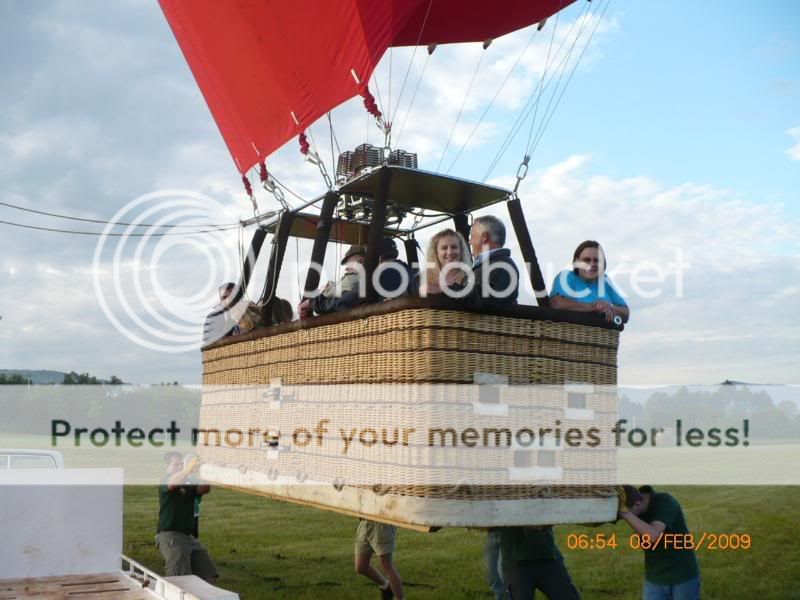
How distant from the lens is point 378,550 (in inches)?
326

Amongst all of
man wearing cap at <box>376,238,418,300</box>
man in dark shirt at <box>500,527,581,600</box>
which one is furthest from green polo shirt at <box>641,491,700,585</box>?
man wearing cap at <box>376,238,418,300</box>

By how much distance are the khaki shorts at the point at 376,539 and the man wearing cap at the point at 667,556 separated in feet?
10.2

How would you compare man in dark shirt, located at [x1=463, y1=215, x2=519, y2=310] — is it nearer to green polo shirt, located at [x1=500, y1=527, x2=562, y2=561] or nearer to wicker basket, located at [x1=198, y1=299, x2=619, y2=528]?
wicker basket, located at [x1=198, y1=299, x2=619, y2=528]

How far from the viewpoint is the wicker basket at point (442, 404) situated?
11.2 ft

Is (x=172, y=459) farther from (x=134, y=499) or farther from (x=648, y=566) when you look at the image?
(x=134, y=499)

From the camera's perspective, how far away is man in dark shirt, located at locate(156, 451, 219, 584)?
7855mm

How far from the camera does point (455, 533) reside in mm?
12875

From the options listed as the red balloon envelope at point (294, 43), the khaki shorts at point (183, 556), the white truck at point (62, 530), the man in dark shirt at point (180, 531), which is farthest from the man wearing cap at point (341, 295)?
the khaki shorts at point (183, 556)

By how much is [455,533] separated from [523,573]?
700 centimetres

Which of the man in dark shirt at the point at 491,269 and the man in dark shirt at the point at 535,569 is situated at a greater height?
the man in dark shirt at the point at 491,269

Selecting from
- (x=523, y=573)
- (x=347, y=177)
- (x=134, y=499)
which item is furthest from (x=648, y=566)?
(x=134, y=499)

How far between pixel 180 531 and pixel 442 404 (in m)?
5.50
